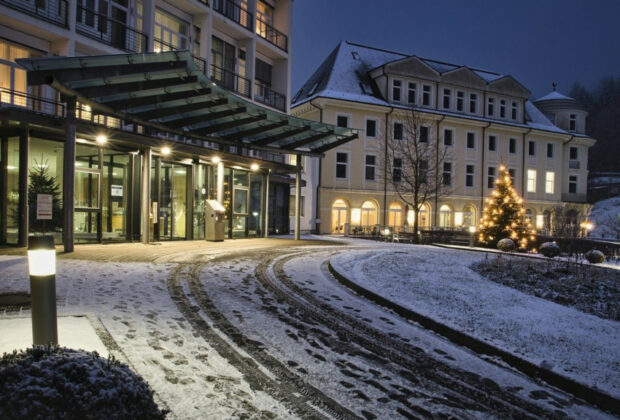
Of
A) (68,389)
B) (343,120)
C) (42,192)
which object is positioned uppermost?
(343,120)

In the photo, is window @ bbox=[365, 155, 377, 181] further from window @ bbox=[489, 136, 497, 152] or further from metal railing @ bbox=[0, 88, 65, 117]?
metal railing @ bbox=[0, 88, 65, 117]

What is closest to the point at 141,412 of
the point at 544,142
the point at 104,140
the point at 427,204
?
the point at 104,140

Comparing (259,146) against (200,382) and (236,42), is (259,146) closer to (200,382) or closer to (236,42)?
(236,42)

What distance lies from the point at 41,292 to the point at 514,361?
17.6 ft

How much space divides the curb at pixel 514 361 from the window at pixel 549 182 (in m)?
45.3

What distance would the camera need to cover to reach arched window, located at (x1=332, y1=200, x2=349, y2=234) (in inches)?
1460

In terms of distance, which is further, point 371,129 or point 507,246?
point 371,129

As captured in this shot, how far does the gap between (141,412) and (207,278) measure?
25.0 ft

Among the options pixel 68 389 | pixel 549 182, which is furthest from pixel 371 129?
pixel 68 389

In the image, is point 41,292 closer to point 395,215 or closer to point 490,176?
point 395,215

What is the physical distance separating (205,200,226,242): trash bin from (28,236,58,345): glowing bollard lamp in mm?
16086

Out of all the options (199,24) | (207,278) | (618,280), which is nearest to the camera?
(207,278)

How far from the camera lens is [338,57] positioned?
4112cm

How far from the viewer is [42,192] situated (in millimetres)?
15219
